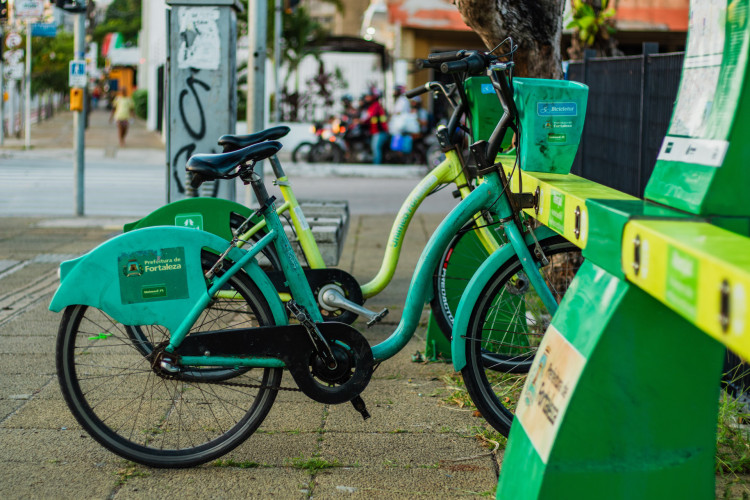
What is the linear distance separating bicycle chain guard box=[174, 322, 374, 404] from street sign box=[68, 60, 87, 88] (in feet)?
30.2

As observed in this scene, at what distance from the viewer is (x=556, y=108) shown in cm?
372

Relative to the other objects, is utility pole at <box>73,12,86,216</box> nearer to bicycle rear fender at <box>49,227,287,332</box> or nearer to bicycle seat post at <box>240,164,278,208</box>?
bicycle seat post at <box>240,164,278,208</box>

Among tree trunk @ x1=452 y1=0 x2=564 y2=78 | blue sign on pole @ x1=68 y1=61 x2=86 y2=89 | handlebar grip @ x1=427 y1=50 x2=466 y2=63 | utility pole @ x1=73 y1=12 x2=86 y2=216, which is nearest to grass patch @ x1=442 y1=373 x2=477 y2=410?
handlebar grip @ x1=427 y1=50 x2=466 y2=63

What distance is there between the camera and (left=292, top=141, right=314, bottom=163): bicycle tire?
20169 mm

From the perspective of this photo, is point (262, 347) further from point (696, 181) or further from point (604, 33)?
point (604, 33)

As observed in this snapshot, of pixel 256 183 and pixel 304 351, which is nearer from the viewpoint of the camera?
pixel 304 351

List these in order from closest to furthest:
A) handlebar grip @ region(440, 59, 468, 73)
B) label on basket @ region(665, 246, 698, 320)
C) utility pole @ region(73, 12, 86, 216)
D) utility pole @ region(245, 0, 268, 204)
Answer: label on basket @ region(665, 246, 698, 320) < handlebar grip @ region(440, 59, 468, 73) < utility pole @ region(245, 0, 268, 204) < utility pole @ region(73, 12, 86, 216)

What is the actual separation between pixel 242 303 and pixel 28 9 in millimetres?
18938

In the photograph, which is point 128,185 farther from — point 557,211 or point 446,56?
point 557,211

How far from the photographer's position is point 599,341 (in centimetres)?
244

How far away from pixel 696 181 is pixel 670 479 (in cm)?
82

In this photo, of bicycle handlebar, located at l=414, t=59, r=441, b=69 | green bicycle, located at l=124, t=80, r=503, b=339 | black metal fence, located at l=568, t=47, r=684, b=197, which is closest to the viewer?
bicycle handlebar, located at l=414, t=59, r=441, b=69

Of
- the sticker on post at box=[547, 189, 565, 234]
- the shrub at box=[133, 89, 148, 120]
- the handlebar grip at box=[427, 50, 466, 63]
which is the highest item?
the shrub at box=[133, 89, 148, 120]

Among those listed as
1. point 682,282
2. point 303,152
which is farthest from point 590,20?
point 303,152
